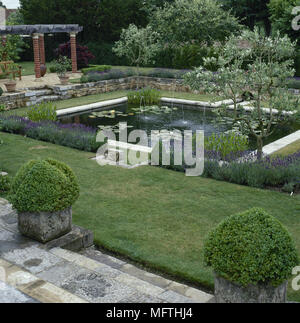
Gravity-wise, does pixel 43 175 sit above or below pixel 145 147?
above

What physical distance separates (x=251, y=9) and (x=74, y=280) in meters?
30.0

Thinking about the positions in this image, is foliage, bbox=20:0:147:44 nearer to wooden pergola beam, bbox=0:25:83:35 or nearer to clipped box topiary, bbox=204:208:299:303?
wooden pergola beam, bbox=0:25:83:35

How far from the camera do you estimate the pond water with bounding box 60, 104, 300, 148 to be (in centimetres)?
Answer: 1398

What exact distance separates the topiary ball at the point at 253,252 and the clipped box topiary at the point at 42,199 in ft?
7.52

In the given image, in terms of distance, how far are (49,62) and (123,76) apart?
1050 centimetres

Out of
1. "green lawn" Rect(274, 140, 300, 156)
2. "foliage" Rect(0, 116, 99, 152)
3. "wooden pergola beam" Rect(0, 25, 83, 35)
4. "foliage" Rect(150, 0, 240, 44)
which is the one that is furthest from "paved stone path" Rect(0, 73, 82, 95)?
"green lawn" Rect(274, 140, 300, 156)

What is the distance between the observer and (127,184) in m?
8.31

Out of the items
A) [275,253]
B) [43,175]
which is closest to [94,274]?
[43,175]

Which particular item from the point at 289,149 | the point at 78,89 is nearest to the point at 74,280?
the point at 289,149

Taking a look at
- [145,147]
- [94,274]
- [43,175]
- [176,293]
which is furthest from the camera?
[145,147]

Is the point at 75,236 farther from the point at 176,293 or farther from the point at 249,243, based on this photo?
the point at 249,243

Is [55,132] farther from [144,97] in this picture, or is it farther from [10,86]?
[144,97]

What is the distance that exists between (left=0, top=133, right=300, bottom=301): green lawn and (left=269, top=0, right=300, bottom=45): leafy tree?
16739mm

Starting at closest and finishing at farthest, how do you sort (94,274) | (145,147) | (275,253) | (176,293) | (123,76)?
1. (275,253)
2. (176,293)
3. (94,274)
4. (145,147)
5. (123,76)
